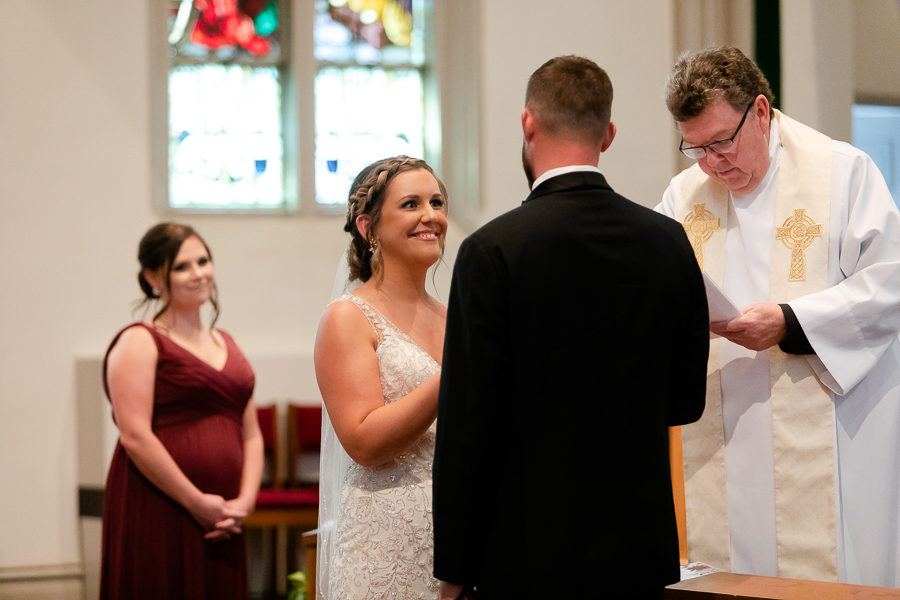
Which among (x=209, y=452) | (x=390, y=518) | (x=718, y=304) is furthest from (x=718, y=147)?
(x=209, y=452)

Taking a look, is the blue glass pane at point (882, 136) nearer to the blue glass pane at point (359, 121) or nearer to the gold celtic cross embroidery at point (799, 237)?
the blue glass pane at point (359, 121)

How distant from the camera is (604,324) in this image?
205cm

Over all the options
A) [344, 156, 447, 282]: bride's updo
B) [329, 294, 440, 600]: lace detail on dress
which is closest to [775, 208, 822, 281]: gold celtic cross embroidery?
[344, 156, 447, 282]: bride's updo

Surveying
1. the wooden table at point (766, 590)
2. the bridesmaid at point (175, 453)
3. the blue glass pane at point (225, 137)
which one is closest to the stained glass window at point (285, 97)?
the blue glass pane at point (225, 137)

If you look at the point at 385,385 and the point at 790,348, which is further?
the point at 790,348

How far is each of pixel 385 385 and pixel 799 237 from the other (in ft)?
4.51

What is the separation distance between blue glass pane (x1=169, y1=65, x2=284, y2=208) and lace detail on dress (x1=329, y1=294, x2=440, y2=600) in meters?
5.44

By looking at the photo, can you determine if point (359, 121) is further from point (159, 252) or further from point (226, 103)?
point (159, 252)

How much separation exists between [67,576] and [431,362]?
16.8 feet

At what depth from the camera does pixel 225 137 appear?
797 cm

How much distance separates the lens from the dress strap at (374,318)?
109 inches

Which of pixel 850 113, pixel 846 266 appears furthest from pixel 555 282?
pixel 850 113

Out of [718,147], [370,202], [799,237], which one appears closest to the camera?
[370,202]

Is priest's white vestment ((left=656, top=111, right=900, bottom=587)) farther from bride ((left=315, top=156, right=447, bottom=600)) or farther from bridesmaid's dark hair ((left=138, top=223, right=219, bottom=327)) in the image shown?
bridesmaid's dark hair ((left=138, top=223, right=219, bottom=327))
